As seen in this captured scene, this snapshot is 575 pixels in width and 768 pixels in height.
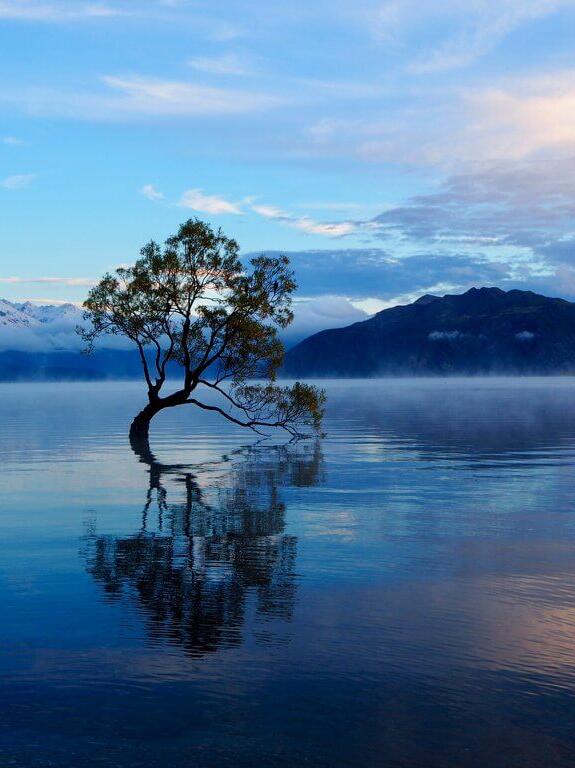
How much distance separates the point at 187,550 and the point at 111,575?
3.09 m

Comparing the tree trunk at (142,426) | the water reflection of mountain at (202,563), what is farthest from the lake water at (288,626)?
the tree trunk at (142,426)

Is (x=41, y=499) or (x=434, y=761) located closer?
(x=434, y=761)

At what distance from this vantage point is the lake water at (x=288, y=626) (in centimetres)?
1124

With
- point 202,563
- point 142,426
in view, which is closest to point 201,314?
point 142,426

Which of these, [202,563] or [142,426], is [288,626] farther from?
[142,426]

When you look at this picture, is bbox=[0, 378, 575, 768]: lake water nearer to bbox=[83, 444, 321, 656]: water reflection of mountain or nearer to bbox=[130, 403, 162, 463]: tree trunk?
bbox=[83, 444, 321, 656]: water reflection of mountain

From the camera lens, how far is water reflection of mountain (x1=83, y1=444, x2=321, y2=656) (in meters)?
16.1

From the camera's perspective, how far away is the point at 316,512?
29531mm

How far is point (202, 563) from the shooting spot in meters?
21.1

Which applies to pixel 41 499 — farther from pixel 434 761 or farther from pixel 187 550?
pixel 434 761

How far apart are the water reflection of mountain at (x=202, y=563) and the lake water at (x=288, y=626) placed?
0.08 meters

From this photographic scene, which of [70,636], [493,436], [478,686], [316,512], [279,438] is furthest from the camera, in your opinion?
[279,438]

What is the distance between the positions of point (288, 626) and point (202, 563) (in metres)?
5.69

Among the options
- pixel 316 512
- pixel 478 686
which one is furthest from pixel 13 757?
pixel 316 512
